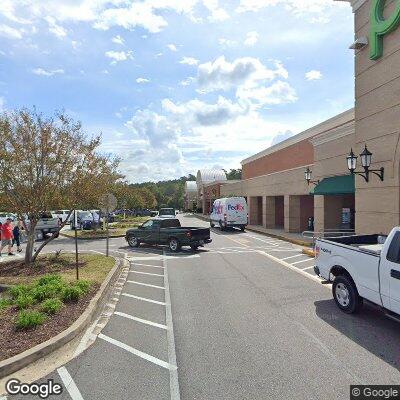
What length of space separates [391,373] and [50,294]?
21.9ft

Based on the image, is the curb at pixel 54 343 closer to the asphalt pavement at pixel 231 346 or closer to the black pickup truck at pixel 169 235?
the asphalt pavement at pixel 231 346

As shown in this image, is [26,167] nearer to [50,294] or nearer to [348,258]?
[50,294]

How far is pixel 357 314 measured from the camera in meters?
7.41

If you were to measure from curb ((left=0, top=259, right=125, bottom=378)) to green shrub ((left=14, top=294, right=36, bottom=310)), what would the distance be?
47.0 inches

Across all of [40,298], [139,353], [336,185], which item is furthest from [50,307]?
[336,185]

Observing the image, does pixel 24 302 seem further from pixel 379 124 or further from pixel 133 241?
pixel 133 241

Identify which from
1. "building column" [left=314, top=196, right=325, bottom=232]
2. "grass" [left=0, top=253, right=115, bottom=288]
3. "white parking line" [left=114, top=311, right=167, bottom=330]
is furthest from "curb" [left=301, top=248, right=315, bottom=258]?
"white parking line" [left=114, top=311, right=167, bottom=330]

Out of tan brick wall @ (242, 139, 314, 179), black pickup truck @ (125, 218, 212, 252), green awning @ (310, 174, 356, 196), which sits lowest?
black pickup truck @ (125, 218, 212, 252)

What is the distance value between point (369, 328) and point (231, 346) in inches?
104

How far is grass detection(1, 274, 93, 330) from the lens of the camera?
6453 mm

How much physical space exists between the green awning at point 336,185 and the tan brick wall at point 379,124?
7.29 feet

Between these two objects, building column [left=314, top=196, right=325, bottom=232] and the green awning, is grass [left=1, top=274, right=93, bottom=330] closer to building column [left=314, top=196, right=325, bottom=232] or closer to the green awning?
the green awning

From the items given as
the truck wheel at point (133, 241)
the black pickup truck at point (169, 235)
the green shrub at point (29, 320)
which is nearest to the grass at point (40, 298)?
the green shrub at point (29, 320)

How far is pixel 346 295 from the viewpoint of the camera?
760 cm
